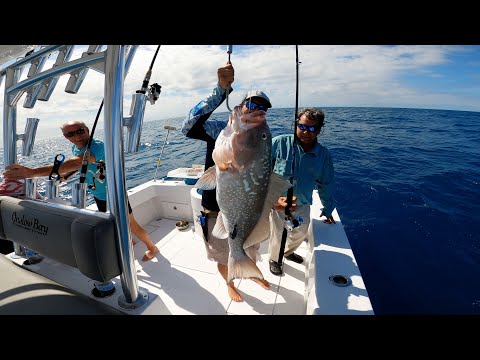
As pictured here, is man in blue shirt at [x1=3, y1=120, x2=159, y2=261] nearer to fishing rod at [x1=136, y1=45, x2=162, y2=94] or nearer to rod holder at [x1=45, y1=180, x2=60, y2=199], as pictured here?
rod holder at [x1=45, y1=180, x2=60, y2=199]

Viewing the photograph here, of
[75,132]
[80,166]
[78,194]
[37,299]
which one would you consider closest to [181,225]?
[75,132]

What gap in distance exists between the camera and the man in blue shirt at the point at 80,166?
229 centimetres

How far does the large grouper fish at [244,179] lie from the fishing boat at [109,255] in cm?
58

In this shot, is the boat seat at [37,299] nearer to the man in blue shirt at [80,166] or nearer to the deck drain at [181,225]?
the man in blue shirt at [80,166]

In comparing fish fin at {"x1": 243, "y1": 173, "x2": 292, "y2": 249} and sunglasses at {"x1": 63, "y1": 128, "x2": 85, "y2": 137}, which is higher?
sunglasses at {"x1": 63, "y1": 128, "x2": 85, "y2": 137}

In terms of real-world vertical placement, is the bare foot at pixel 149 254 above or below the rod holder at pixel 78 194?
below

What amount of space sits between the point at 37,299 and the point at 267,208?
1.62 metres

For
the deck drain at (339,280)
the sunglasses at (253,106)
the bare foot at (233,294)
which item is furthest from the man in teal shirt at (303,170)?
the sunglasses at (253,106)

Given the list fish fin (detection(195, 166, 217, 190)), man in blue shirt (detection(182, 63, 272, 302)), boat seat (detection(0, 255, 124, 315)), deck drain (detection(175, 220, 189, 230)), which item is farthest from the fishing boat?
deck drain (detection(175, 220, 189, 230))

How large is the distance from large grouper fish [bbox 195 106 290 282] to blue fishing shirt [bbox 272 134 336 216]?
126 cm

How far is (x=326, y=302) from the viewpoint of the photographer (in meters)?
1.85

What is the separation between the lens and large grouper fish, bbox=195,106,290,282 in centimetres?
163
